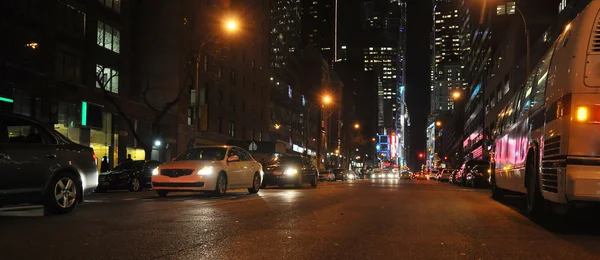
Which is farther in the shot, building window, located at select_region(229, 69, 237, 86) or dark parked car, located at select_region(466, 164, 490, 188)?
building window, located at select_region(229, 69, 237, 86)

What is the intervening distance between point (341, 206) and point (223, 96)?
39.1 meters

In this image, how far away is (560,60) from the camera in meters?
8.40

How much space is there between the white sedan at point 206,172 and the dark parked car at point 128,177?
6852 mm

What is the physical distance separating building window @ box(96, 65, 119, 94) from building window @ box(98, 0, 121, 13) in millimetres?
4044

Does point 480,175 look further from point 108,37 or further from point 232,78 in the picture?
point 232,78

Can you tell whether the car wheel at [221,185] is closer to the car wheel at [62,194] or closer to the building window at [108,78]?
the car wheel at [62,194]

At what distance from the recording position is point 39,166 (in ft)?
29.3

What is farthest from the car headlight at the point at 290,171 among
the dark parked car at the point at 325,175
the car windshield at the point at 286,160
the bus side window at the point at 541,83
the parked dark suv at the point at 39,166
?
the dark parked car at the point at 325,175

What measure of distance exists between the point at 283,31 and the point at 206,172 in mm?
68586

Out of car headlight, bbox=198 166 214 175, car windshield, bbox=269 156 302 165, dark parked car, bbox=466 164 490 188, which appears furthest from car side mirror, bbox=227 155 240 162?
dark parked car, bbox=466 164 490 188

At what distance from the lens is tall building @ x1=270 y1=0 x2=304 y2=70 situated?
71875 mm

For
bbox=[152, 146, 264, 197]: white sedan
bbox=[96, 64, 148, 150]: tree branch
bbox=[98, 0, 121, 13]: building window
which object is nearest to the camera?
bbox=[152, 146, 264, 197]: white sedan

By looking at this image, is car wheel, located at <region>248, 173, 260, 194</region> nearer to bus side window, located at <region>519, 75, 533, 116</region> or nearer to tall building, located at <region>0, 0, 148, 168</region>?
bus side window, located at <region>519, 75, 533, 116</region>

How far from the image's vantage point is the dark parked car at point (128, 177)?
21.5 meters
